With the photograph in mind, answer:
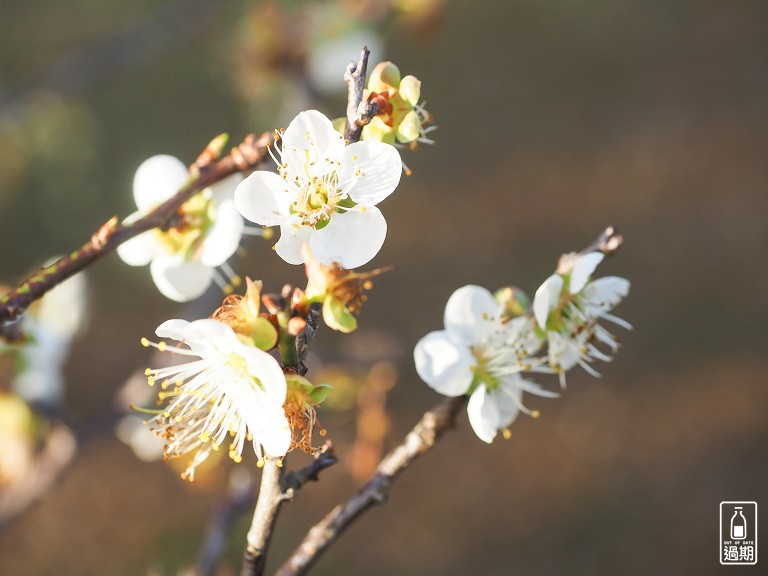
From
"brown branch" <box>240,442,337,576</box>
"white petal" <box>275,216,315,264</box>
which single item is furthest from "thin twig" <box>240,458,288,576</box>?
"white petal" <box>275,216,315,264</box>

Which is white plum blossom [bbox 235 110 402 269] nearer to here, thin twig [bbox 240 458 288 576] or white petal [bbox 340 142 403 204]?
white petal [bbox 340 142 403 204]

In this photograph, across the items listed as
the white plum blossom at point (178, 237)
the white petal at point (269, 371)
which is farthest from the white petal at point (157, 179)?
the white petal at point (269, 371)

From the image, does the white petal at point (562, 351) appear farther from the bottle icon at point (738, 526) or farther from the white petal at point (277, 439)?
the bottle icon at point (738, 526)

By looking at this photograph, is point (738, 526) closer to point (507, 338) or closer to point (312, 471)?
point (507, 338)

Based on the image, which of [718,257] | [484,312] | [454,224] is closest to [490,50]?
[454,224]

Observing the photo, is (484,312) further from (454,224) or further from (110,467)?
(454,224)

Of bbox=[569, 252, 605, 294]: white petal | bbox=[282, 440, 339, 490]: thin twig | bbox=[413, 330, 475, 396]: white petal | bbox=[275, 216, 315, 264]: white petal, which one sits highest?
bbox=[569, 252, 605, 294]: white petal

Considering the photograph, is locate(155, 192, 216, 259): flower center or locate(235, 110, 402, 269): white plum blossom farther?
locate(155, 192, 216, 259): flower center

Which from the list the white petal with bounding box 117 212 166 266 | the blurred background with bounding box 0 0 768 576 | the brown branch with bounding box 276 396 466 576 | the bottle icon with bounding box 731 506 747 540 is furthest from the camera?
the blurred background with bounding box 0 0 768 576
